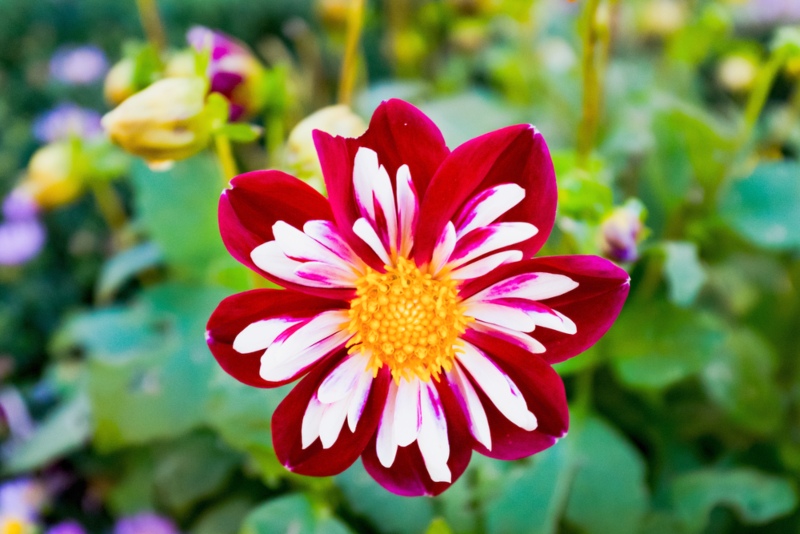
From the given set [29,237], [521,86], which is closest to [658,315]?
[521,86]

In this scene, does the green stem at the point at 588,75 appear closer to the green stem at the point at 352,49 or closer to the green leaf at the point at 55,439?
the green stem at the point at 352,49

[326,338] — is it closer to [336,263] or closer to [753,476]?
[336,263]

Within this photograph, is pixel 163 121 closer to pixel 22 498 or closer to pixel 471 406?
pixel 471 406

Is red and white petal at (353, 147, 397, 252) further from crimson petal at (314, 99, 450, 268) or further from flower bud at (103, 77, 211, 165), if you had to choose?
flower bud at (103, 77, 211, 165)

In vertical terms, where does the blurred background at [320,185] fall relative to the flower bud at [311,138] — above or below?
below

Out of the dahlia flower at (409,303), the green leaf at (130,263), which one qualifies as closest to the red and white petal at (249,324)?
the dahlia flower at (409,303)

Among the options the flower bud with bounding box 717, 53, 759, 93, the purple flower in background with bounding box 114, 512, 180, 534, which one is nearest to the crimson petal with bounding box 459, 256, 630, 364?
the purple flower in background with bounding box 114, 512, 180, 534

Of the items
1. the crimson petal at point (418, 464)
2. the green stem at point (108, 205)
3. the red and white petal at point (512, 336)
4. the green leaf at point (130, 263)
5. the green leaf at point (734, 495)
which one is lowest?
the green leaf at point (734, 495)
